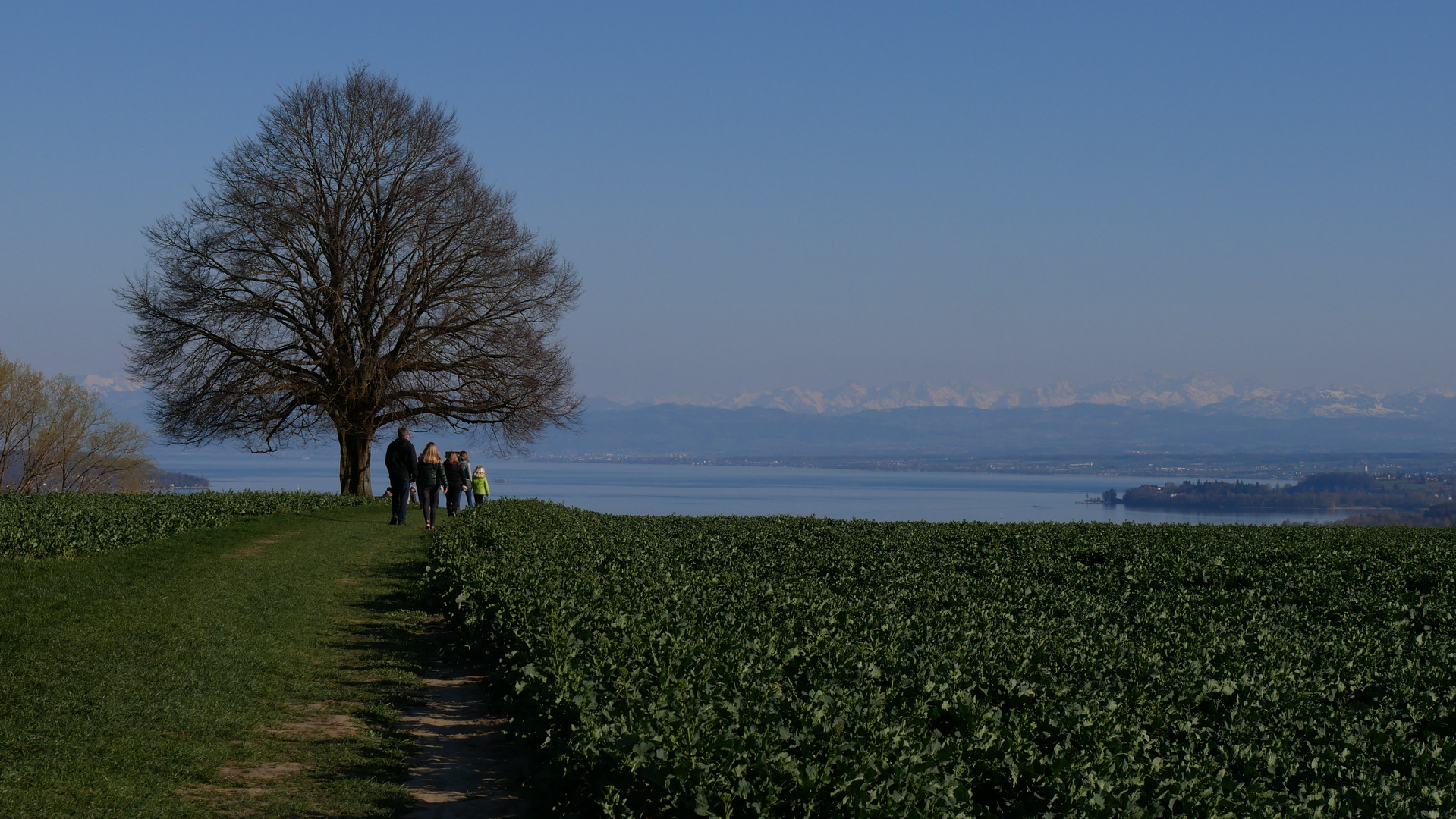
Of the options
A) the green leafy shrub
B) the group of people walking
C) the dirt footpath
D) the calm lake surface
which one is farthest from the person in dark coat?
the calm lake surface

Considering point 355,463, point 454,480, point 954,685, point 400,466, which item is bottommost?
point 954,685

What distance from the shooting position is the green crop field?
498 cm

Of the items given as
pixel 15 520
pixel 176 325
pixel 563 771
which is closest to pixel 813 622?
pixel 563 771

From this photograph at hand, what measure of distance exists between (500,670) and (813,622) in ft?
9.03

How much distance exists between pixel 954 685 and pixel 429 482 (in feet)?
55.4

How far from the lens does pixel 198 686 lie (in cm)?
828

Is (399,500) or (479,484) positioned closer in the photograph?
(399,500)

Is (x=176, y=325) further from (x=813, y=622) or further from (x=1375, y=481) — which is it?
(x=1375, y=481)

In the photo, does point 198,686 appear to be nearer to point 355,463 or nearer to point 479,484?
point 479,484

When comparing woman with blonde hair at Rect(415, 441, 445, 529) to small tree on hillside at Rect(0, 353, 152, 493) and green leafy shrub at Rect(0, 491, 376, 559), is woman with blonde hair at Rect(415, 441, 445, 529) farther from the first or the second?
small tree on hillside at Rect(0, 353, 152, 493)

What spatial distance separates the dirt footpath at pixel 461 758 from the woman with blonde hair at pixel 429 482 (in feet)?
41.8

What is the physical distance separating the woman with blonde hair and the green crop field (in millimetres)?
7709

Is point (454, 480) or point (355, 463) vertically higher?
point (355, 463)

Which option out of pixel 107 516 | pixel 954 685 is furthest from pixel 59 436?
pixel 954 685
